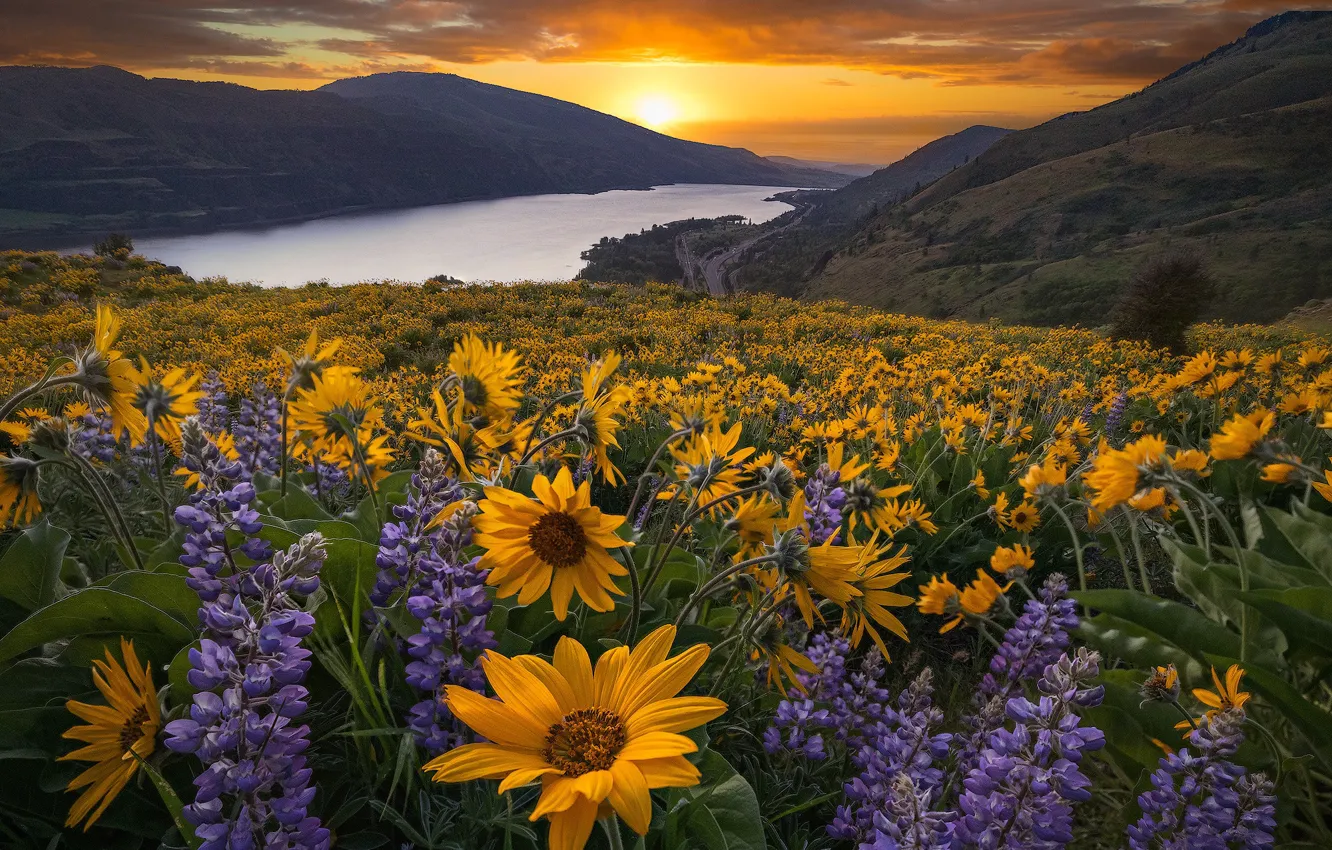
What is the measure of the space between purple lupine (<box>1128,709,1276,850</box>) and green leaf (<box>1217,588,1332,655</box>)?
63cm

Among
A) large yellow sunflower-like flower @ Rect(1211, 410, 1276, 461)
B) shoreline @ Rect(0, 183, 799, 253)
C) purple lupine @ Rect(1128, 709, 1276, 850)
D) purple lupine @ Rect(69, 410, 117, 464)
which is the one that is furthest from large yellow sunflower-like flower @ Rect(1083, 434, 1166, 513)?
shoreline @ Rect(0, 183, 799, 253)

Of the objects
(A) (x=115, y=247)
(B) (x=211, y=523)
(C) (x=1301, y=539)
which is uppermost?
(A) (x=115, y=247)

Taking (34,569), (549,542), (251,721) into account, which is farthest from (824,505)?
(34,569)

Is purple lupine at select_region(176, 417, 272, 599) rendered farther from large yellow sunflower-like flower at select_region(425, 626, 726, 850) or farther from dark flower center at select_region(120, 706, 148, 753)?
large yellow sunflower-like flower at select_region(425, 626, 726, 850)

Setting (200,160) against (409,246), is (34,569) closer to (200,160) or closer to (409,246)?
(409,246)

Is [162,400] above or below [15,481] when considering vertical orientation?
above

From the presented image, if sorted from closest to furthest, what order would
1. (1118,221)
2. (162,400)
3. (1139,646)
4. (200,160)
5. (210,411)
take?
Answer: (162,400), (1139,646), (210,411), (1118,221), (200,160)

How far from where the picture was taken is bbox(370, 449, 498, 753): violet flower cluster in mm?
1037

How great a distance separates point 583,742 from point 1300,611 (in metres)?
1.84

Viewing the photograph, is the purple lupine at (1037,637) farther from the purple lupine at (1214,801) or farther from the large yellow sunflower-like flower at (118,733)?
the large yellow sunflower-like flower at (118,733)

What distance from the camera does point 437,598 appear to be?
3.47ft

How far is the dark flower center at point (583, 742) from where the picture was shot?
32.1 inches

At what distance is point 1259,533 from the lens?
239cm

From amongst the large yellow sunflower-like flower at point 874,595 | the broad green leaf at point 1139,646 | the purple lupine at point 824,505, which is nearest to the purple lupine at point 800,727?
the large yellow sunflower-like flower at point 874,595
